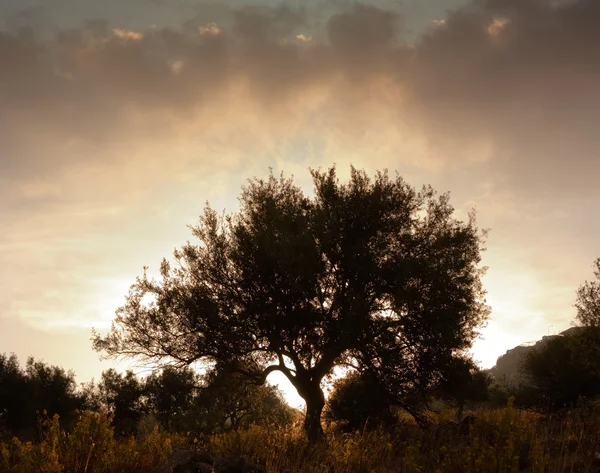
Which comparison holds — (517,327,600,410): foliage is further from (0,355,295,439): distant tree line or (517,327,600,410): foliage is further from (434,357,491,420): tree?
(0,355,295,439): distant tree line

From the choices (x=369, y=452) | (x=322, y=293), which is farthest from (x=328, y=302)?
(x=369, y=452)

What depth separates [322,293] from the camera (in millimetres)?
20781

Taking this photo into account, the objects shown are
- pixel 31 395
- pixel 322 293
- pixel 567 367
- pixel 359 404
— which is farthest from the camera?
pixel 31 395

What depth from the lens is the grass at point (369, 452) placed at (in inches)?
275

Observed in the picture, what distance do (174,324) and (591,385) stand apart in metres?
32.6

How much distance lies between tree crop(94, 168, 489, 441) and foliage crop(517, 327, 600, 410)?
44.3 ft

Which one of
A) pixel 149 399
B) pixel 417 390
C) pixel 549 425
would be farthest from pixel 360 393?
pixel 149 399

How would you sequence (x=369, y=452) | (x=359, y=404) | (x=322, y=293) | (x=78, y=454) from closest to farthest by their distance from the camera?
(x=78, y=454) → (x=369, y=452) → (x=322, y=293) → (x=359, y=404)

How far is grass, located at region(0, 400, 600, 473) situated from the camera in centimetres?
698

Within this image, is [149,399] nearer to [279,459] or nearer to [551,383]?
[551,383]

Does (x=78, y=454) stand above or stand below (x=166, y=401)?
above

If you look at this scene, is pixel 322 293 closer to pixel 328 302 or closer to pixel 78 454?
pixel 328 302

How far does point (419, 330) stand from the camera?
20469 mm

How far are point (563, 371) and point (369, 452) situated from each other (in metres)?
36.4
